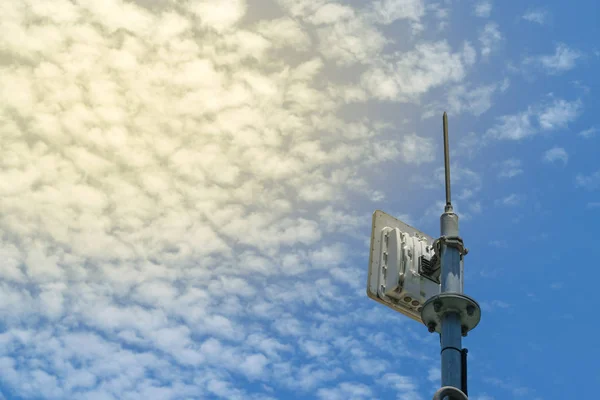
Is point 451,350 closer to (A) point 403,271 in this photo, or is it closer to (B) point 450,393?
(B) point 450,393

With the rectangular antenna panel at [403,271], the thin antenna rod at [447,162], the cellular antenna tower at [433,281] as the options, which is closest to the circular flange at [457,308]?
the cellular antenna tower at [433,281]

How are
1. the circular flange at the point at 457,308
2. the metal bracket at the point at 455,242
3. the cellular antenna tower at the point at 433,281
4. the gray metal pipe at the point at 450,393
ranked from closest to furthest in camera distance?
the gray metal pipe at the point at 450,393, the cellular antenna tower at the point at 433,281, the circular flange at the point at 457,308, the metal bracket at the point at 455,242

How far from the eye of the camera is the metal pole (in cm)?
746

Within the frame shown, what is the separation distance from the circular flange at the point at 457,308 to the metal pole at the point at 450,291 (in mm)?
68

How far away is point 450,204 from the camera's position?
902cm

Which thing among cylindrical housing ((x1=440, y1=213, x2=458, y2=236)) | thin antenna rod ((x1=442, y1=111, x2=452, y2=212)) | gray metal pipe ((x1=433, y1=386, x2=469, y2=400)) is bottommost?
gray metal pipe ((x1=433, y1=386, x2=469, y2=400))

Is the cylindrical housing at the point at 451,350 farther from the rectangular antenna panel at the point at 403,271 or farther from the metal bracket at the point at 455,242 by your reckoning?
the rectangular antenna panel at the point at 403,271

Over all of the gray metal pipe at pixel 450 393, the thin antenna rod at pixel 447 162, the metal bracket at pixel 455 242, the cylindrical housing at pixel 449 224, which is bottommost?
the gray metal pipe at pixel 450 393

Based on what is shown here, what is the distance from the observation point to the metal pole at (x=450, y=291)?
24.5 feet

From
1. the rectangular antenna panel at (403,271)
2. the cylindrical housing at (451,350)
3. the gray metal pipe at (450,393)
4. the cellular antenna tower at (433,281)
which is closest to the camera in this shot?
the gray metal pipe at (450,393)

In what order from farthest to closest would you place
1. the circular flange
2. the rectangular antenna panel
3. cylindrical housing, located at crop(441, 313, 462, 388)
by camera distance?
1. the rectangular antenna panel
2. the circular flange
3. cylindrical housing, located at crop(441, 313, 462, 388)

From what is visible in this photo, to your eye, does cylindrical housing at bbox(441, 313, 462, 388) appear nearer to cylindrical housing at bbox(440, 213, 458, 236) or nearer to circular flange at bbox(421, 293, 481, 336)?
circular flange at bbox(421, 293, 481, 336)

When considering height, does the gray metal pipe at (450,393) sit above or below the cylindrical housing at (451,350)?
below

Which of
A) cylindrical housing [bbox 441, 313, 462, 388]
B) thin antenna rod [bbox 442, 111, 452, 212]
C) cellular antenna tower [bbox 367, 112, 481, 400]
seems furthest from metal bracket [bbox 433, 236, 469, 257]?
cylindrical housing [bbox 441, 313, 462, 388]
